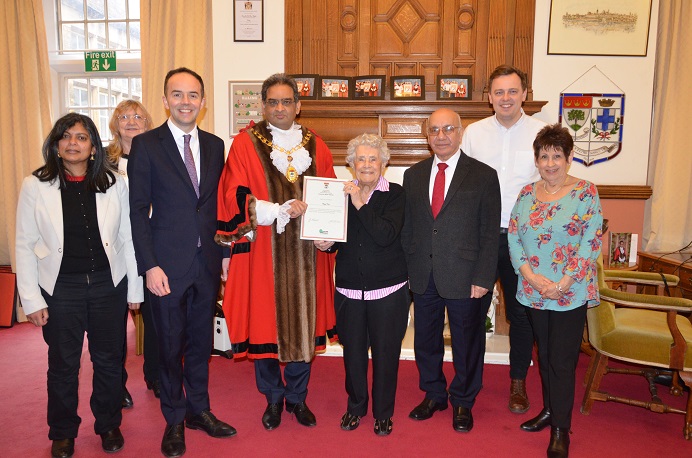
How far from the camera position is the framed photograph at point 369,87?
4801 millimetres

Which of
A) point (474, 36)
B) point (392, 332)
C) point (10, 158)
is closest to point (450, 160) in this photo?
point (392, 332)

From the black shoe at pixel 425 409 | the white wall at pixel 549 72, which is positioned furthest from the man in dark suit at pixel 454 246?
the white wall at pixel 549 72

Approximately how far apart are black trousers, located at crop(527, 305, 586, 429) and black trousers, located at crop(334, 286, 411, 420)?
0.74m

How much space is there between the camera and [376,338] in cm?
271

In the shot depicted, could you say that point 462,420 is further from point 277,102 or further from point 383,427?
point 277,102

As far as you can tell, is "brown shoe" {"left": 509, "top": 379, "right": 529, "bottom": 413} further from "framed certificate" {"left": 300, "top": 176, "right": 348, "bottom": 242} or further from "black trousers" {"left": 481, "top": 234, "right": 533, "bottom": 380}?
"framed certificate" {"left": 300, "top": 176, "right": 348, "bottom": 242}

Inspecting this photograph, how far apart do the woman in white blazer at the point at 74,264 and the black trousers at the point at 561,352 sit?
86.0 inches

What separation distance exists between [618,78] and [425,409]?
366 centimetres

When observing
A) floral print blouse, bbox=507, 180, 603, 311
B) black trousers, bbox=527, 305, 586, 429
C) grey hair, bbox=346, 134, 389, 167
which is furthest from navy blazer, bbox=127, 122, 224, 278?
black trousers, bbox=527, 305, 586, 429

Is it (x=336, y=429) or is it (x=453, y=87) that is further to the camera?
(x=453, y=87)

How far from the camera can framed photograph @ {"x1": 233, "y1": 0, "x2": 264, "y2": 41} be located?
16.1 ft

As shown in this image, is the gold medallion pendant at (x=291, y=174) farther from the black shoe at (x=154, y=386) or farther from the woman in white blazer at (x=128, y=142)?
the black shoe at (x=154, y=386)

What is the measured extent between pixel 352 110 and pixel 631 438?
3.30 metres

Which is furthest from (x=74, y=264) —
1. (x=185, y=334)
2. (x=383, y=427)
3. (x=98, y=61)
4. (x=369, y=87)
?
(x=98, y=61)
